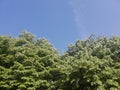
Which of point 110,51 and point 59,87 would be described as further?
point 110,51

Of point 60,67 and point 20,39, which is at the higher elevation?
point 20,39

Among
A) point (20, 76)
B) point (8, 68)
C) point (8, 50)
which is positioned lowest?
point (20, 76)

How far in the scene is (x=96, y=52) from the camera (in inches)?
1056

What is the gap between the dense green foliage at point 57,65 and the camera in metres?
22.1

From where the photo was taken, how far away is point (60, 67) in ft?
79.6

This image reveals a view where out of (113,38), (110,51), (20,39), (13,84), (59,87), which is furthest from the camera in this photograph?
(20,39)

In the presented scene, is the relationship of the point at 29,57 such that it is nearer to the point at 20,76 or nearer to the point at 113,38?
the point at 20,76

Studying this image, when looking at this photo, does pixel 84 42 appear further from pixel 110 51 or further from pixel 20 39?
pixel 20 39

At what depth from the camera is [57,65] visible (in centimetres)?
2519

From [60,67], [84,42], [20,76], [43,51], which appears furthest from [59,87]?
[84,42]

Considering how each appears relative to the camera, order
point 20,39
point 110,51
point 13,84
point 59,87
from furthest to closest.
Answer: point 20,39, point 110,51, point 13,84, point 59,87

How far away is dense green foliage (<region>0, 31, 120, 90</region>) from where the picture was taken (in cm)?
2206

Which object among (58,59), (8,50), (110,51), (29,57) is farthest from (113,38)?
(8,50)

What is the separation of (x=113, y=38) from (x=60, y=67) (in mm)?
7354
